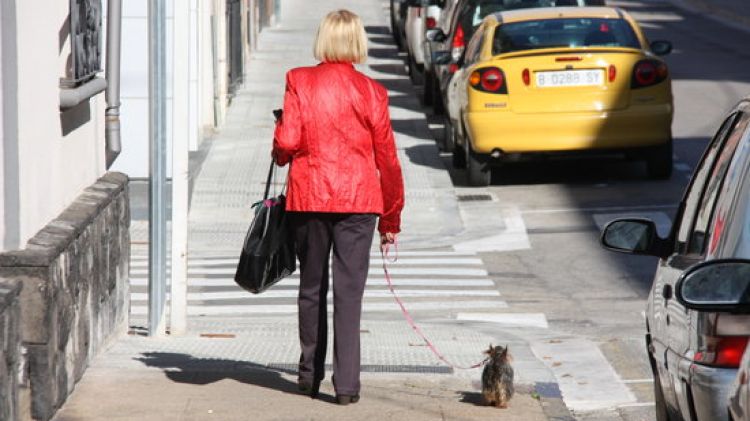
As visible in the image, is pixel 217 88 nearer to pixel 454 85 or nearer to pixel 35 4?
pixel 454 85

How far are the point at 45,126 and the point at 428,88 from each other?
66.2 feet

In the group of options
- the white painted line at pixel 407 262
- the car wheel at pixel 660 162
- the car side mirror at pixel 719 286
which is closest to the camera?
the car side mirror at pixel 719 286

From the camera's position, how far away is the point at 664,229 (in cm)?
1590

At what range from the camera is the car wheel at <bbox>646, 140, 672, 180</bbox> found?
18188 mm

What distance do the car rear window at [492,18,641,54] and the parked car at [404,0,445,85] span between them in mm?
10438

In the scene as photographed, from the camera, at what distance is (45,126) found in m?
7.80

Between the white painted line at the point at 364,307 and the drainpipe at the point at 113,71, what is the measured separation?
104 inches

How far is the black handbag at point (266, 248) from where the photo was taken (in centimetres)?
771

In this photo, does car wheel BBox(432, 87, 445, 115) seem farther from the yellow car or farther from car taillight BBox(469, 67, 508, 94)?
car taillight BBox(469, 67, 508, 94)

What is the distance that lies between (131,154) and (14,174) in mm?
11101

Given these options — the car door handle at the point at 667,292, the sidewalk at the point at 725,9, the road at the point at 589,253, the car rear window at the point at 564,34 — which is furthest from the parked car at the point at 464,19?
the sidewalk at the point at 725,9

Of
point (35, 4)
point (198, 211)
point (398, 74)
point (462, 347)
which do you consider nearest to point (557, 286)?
point (462, 347)

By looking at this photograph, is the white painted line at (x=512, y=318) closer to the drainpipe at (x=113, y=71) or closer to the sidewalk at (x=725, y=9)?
the drainpipe at (x=113, y=71)

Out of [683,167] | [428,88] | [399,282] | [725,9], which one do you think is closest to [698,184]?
[399,282]
